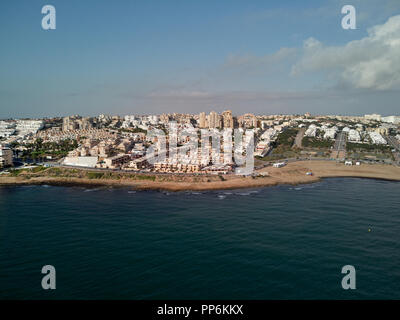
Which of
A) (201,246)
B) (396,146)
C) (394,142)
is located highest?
(394,142)

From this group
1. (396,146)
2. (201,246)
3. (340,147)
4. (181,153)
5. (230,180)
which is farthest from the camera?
(396,146)

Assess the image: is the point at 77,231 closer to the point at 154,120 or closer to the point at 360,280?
the point at 360,280

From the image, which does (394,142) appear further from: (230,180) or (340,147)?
(230,180)

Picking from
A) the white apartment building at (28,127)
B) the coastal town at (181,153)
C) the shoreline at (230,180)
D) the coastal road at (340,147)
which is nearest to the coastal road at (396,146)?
the coastal town at (181,153)

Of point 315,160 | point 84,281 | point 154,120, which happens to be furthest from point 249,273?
point 154,120

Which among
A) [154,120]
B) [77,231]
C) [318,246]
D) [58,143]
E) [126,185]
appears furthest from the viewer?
[154,120]

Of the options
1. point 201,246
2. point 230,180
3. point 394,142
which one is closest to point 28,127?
point 230,180
